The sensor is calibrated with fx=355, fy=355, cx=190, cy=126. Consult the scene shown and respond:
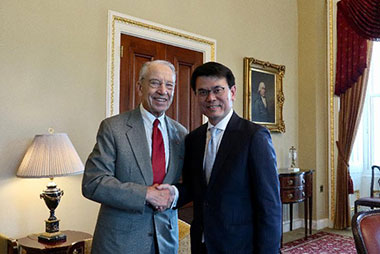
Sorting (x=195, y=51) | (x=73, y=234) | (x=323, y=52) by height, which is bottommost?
(x=73, y=234)

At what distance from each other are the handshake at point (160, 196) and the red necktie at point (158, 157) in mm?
76

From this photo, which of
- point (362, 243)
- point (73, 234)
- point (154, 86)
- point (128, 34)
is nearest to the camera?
point (362, 243)

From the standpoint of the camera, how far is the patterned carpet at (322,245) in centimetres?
402

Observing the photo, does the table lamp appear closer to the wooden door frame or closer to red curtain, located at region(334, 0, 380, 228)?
the wooden door frame

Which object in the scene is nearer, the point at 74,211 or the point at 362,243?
the point at 362,243

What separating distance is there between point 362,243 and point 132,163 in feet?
3.28

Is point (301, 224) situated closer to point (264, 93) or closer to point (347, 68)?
point (264, 93)

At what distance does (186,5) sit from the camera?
12.6 feet

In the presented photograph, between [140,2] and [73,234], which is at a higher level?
[140,2]

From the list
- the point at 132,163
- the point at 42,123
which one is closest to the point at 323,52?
the point at 42,123

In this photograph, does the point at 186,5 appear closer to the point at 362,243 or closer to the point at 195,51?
the point at 195,51

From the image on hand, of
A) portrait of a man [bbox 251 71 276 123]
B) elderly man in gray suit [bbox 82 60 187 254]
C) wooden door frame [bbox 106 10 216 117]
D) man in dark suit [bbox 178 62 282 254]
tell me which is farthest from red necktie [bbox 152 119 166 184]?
portrait of a man [bbox 251 71 276 123]

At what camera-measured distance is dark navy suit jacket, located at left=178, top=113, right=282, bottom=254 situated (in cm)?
144

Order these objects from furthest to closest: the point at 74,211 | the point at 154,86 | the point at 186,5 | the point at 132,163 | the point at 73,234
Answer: the point at 186,5 < the point at 74,211 < the point at 73,234 < the point at 154,86 < the point at 132,163
